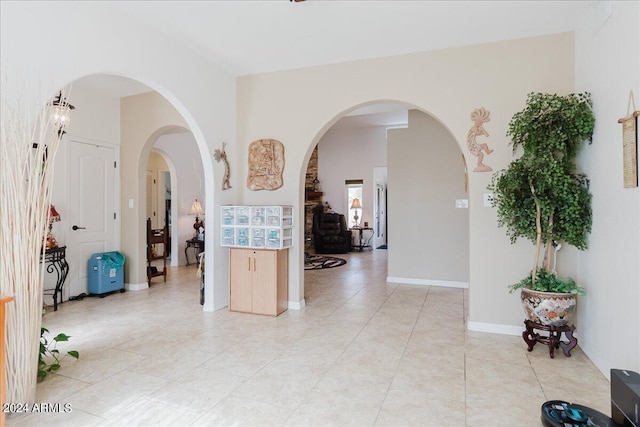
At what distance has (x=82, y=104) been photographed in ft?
16.3

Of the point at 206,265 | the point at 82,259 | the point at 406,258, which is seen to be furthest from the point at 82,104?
the point at 406,258

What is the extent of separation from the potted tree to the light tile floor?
493 millimetres

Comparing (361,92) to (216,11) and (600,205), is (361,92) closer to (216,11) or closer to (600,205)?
(216,11)

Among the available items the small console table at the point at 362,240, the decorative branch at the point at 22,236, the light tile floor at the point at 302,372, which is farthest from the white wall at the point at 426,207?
the decorative branch at the point at 22,236

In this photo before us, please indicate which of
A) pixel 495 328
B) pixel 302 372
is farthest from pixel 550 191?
pixel 302 372

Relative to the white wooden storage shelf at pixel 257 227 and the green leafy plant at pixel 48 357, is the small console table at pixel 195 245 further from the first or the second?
the green leafy plant at pixel 48 357

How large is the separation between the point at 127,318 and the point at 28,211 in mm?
2298

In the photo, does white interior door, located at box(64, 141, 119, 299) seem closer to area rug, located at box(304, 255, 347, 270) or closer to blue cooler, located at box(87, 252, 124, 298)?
blue cooler, located at box(87, 252, 124, 298)

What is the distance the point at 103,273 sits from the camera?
5062mm

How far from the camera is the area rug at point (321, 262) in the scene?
7.77 metres

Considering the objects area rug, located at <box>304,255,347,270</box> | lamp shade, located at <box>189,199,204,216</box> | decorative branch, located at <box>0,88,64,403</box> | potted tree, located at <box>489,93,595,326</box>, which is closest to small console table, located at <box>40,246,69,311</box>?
decorative branch, located at <box>0,88,64,403</box>

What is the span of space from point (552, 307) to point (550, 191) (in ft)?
3.11

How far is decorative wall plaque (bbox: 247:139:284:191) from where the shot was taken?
14.7 feet

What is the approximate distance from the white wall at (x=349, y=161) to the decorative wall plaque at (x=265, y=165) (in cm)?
657
